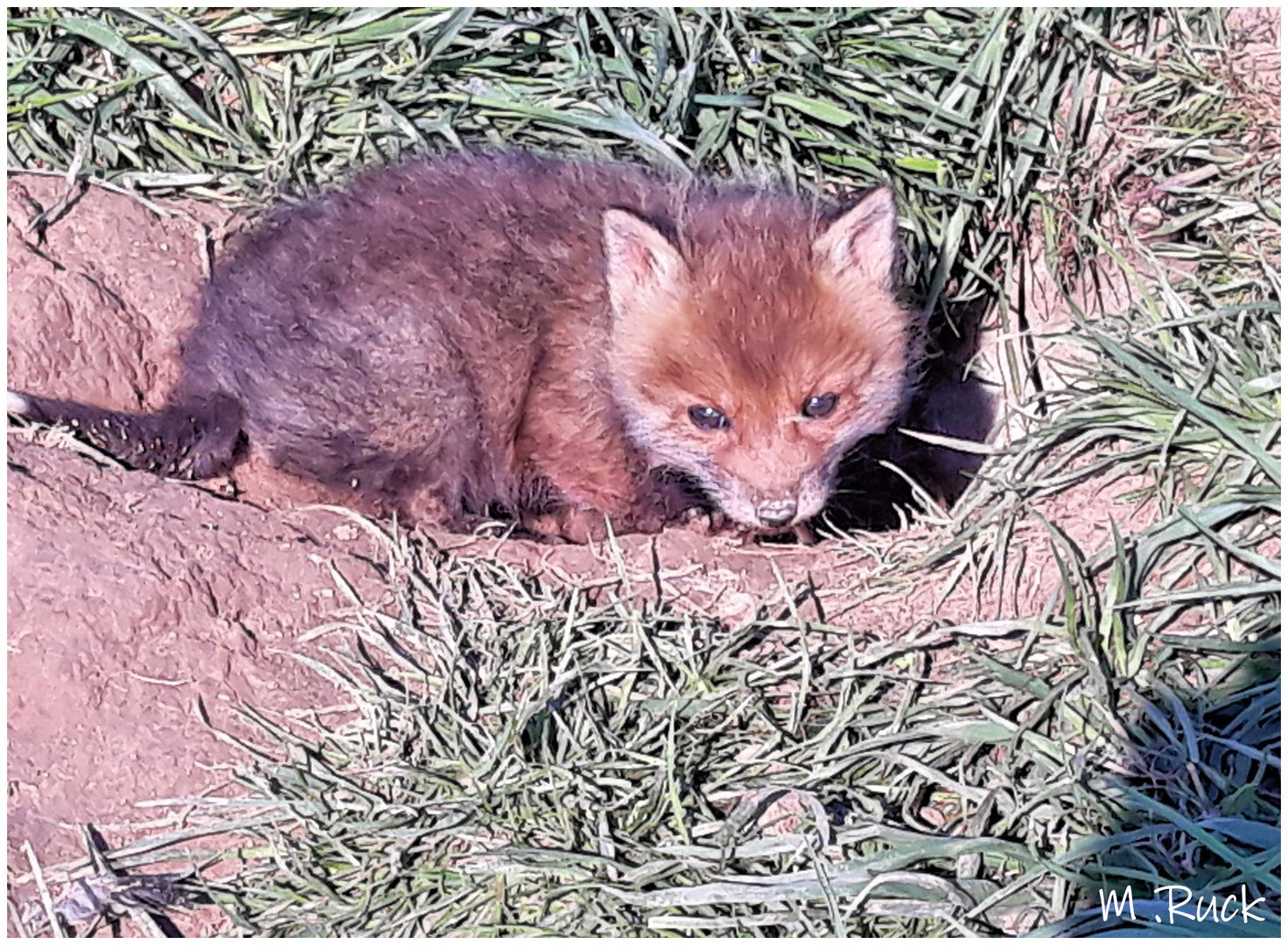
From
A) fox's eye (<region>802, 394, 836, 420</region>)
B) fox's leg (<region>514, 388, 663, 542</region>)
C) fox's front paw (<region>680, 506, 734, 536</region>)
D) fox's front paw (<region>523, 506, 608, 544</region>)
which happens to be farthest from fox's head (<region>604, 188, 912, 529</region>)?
fox's front paw (<region>523, 506, 608, 544</region>)

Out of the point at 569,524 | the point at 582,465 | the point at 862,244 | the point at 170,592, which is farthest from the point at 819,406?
the point at 170,592

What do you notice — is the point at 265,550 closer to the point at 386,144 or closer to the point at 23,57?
the point at 386,144

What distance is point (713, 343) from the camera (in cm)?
371

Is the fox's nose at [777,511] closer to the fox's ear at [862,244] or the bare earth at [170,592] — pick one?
the bare earth at [170,592]

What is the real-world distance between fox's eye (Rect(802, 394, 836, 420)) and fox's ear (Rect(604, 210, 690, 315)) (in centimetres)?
46

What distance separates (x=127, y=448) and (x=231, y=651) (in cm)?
105

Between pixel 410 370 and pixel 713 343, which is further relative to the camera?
pixel 410 370

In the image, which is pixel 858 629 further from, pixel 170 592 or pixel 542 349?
pixel 170 592

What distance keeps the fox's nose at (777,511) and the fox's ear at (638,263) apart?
618 mm

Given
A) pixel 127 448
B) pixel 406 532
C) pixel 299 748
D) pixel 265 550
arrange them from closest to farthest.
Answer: pixel 299 748
pixel 265 550
pixel 406 532
pixel 127 448

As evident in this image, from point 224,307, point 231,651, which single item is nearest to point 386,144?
point 224,307

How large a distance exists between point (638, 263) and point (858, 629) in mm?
1151

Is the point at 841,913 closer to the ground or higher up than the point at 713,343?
closer to the ground

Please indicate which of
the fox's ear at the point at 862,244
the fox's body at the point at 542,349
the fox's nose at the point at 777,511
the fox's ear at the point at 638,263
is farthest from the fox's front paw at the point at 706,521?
the fox's ear at the point at 862,244
